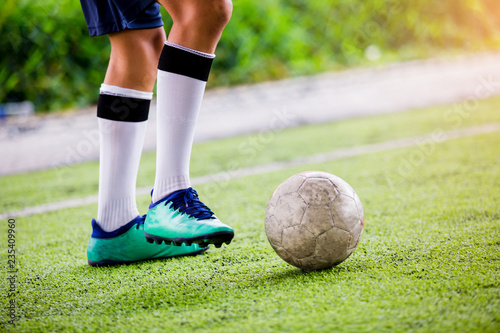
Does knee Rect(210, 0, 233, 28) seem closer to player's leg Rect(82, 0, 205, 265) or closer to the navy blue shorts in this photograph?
the navy blue shorts

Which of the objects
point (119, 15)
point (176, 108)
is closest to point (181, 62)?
point (176, 108)

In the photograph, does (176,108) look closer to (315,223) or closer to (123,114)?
(123,114)

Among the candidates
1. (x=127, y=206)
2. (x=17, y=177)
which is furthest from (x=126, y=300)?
(x=17, y=177)

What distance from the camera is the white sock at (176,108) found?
1988 millimetres

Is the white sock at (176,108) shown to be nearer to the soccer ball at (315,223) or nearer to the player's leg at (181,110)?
the player's leg at (181,110)

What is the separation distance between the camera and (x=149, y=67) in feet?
7.36

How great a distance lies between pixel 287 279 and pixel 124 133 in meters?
0.91

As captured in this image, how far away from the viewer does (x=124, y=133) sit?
221 centimetres

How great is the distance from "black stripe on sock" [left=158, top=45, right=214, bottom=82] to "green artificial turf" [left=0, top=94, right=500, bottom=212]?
2069mm

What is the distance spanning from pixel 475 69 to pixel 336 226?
6.01 meters

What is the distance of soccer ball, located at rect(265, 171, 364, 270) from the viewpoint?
1847mm

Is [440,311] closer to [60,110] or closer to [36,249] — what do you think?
[36,249]

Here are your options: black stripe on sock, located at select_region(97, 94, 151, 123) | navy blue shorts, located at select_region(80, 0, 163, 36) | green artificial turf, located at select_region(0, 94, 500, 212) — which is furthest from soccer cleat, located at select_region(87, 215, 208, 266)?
green artificial turf, located at select_region(0, 94, 500, 212)

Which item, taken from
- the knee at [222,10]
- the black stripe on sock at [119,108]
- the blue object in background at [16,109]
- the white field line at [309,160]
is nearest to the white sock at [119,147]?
the black stripe on sock at [119,108]
